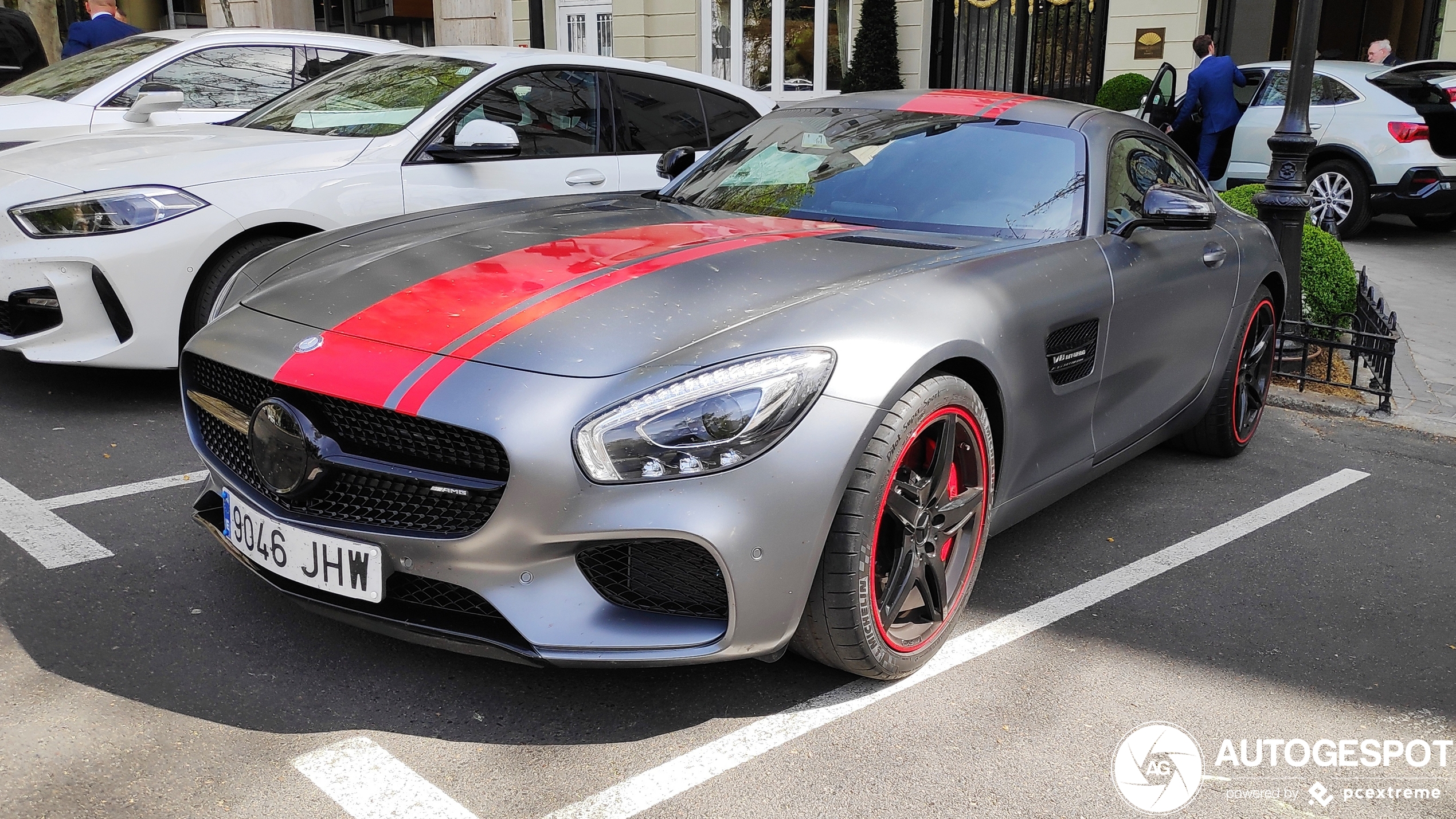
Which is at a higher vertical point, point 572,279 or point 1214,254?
point 572,279

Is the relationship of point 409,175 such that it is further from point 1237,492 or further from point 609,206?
point 1237,492

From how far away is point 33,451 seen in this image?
14.1 ft

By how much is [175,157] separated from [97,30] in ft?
19.4

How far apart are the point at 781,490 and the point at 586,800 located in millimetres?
727

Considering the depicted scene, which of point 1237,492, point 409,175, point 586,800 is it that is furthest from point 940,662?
point 409,175

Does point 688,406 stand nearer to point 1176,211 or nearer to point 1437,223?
point 1176,211

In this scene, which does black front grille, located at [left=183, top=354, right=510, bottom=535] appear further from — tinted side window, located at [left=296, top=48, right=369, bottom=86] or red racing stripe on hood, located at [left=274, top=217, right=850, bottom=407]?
tinted side window, located at [left=296, top=48, right=369, bottom=86]

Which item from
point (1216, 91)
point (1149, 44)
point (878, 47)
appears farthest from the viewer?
point (878, 47)

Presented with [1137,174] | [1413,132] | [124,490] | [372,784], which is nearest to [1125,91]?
[1413,132]

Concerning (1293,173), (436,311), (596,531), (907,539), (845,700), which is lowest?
(845,700)

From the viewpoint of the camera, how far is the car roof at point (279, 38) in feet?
23.2

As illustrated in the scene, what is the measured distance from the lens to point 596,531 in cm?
234

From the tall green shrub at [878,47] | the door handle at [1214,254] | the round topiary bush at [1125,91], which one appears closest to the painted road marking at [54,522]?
the door handle at [1214,254]

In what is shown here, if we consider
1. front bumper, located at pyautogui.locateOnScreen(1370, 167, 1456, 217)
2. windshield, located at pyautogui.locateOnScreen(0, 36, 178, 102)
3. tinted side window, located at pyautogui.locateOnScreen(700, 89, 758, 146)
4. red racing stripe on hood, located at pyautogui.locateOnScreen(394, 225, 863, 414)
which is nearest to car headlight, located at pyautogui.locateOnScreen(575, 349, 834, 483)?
red racing stripe on hood, located at pyautogui.locateOnScreen(394, 225, 863, 414)
